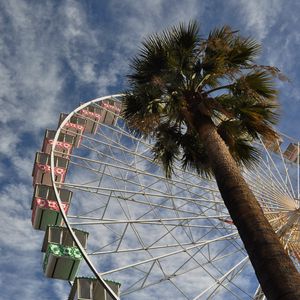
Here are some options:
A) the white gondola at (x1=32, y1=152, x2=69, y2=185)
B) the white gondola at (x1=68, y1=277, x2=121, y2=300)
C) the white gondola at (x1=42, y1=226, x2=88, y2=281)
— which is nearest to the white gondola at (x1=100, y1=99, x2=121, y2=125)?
the white gondola at (x1=32, y1=152, x2=69, y2=185)

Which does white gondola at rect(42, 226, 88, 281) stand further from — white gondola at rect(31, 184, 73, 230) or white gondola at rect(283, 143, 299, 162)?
white gondola at rect(283, 143, 299, 162)

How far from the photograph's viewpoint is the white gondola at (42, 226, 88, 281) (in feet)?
45.2

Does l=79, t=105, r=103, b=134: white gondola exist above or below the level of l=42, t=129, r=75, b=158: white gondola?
above

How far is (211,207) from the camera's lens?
15094mm

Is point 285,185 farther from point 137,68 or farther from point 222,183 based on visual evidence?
point 222,183

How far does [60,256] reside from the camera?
13742 mm

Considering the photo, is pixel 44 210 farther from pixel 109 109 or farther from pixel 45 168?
pixel 109 109

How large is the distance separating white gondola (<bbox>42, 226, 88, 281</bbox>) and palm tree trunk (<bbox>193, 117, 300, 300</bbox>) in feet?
25.8

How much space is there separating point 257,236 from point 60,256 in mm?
9423

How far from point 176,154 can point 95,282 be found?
4.71 m

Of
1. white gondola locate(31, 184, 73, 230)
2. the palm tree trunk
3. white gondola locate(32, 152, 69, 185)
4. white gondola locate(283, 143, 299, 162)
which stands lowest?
the palm tree trunk

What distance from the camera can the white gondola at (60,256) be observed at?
13773 mm

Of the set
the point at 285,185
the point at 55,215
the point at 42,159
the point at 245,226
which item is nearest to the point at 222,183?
the point at 245,226

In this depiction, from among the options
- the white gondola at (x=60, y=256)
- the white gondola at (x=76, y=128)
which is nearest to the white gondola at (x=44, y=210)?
the white gondola at (x=60, y=256)
